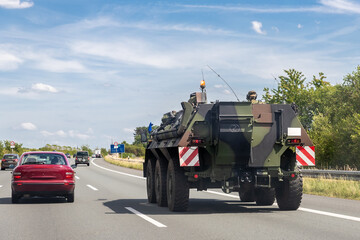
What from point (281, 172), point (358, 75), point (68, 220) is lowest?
point (68, 220)

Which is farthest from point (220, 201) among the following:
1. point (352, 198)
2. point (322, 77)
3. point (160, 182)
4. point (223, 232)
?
point (322, 77)

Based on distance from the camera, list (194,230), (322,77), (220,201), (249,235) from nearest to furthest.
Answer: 1. (249,235)
2. (194,230)
3. (220,201)
4. (322,77)

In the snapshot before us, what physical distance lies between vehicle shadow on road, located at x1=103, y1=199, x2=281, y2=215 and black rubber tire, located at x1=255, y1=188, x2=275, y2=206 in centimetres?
19

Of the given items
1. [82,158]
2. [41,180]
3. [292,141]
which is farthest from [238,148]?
[82,158]

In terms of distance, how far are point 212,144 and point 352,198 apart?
574 cm

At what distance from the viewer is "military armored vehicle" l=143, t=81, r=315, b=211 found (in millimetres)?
10992

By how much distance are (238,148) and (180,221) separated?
2012mm

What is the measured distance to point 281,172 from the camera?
36.9 ft

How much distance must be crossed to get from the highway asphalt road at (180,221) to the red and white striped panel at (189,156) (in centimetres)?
105

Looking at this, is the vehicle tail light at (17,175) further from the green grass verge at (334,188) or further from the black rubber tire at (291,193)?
the green grass verge at (334,188)

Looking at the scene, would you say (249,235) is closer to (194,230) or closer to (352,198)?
(194,230)

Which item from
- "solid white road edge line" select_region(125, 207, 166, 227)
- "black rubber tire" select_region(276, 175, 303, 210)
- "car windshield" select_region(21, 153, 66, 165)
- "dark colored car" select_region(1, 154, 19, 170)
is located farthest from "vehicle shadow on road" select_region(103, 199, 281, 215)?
"dark colored car" select_region(1, 154, 19, 170)

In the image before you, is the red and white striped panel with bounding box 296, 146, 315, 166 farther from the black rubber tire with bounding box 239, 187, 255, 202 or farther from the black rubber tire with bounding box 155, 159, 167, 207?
the black rubber tire with bounding box 155, 159, 167, 207

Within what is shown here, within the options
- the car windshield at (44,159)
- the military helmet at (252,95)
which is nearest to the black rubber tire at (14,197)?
the car windshield at (44,159)
